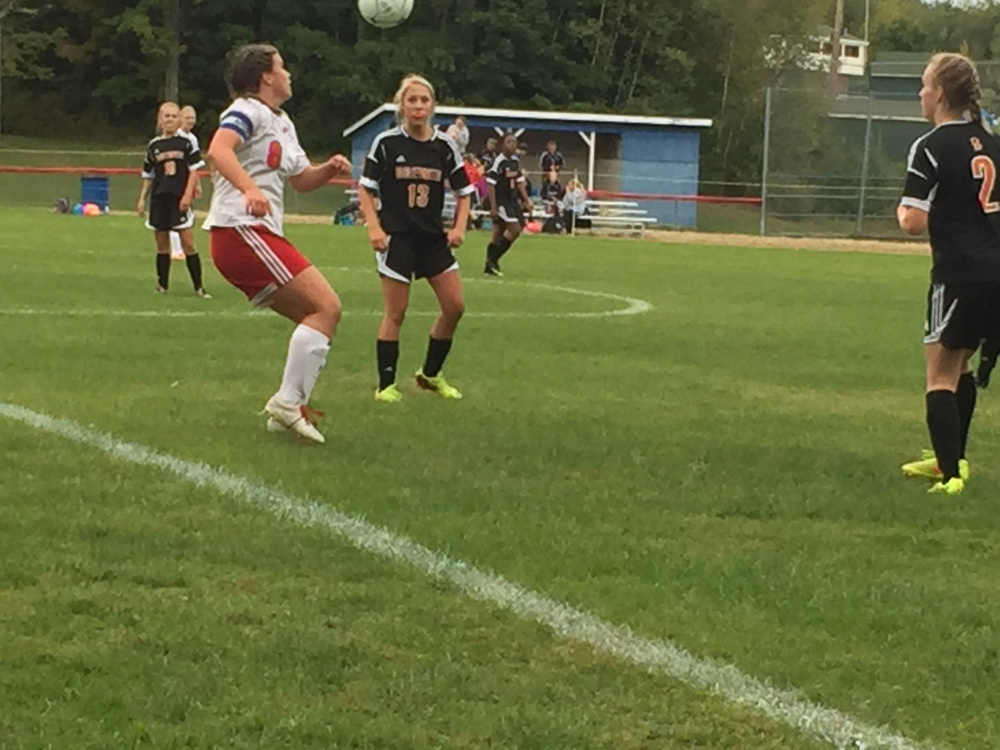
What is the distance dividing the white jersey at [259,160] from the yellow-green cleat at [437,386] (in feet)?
6.32

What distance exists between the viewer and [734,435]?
8.33m

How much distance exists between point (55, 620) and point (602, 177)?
46.1 m

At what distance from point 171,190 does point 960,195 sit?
37.3 ft

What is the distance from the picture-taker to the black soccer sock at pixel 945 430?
691 centimetres

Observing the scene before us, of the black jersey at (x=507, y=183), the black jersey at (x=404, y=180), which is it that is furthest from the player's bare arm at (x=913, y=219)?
the black jersey at (x=507, y=183)

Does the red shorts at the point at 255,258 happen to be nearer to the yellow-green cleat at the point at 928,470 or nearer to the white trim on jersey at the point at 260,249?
the white trim on jersey at the point at 260,249

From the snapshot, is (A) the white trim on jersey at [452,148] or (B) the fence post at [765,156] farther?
(B) the fence post at [765,156]

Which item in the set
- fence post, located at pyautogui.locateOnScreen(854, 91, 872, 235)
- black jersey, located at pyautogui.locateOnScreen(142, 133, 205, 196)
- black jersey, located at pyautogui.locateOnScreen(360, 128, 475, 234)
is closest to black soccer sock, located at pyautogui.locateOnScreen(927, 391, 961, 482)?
black jersey, located at pyautogui.locateOnScreen(360, 128, 475, 234)

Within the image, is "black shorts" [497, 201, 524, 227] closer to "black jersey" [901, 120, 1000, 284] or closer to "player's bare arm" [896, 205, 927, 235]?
"black jersey" [901, 120, 1000, 284]

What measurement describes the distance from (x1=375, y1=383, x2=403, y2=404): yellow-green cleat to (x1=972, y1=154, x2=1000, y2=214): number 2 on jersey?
3655 millimetres

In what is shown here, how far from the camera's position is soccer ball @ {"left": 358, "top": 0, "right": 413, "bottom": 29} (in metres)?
27.8

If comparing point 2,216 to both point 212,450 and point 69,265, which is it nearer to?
point 69,265

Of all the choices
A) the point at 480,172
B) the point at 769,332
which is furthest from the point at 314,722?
the point at 480,172

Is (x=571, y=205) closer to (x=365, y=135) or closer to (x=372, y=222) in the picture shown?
(x=365, y=135)
